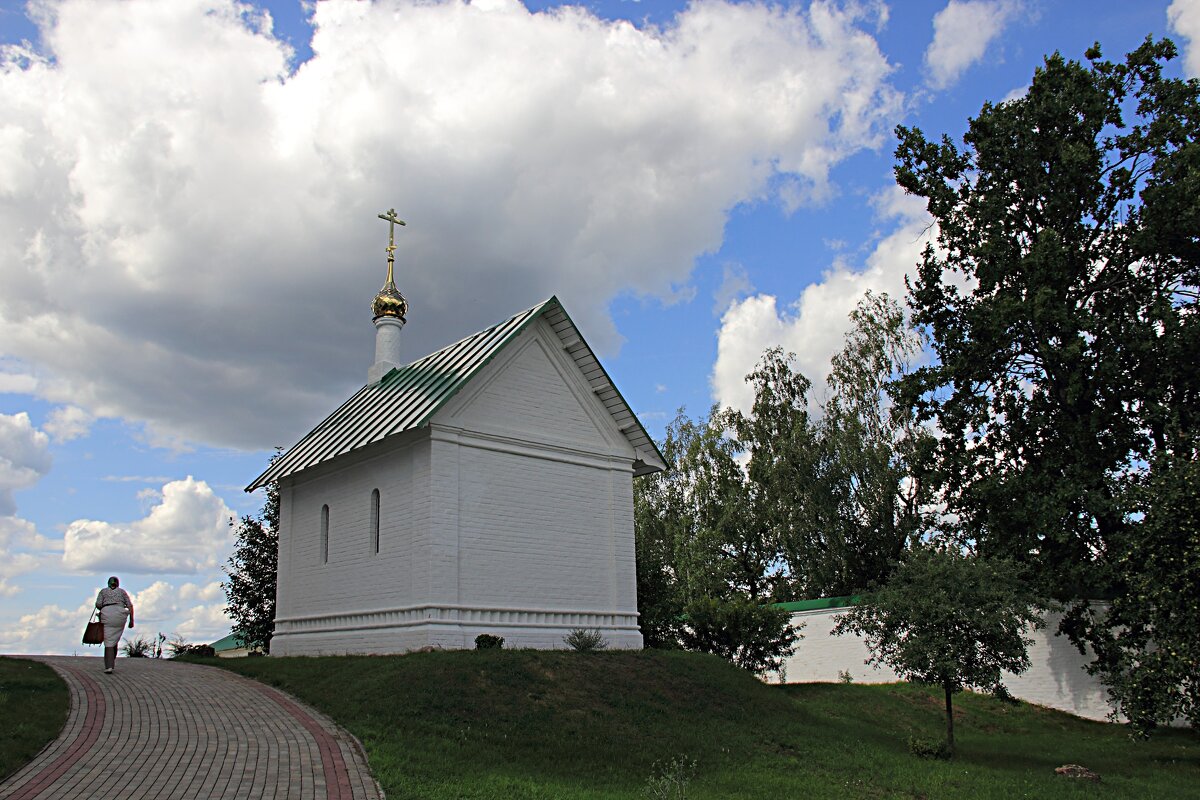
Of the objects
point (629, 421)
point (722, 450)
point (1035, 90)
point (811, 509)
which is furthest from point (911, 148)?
point (722, 450)

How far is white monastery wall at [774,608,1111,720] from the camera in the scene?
24406mm

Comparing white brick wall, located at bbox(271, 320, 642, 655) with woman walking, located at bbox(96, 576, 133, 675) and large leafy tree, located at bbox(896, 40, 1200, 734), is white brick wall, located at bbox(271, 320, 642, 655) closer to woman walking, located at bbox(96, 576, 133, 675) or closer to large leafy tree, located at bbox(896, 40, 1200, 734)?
woman walking, located at bbox(96, 576, 133, 675)

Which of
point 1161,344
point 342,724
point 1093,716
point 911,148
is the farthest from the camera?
point 911,148

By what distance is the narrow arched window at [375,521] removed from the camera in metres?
20.6

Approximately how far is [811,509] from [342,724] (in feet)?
85.0

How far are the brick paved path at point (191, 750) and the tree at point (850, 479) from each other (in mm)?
25046

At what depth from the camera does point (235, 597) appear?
34125 mm

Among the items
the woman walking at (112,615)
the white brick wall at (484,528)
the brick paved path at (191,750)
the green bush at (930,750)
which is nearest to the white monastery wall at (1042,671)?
the green bush at (930,750)

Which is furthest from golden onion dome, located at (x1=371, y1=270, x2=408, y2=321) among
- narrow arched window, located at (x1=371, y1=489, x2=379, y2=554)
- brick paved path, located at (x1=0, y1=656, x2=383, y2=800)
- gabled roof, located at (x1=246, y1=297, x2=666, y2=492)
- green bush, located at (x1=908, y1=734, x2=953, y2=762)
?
green bush, located at (x1=908, y1=734, x2=953, y2=762)

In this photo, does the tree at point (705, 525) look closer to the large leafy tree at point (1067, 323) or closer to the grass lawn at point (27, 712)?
the large leafy tree at point (1067, 323)

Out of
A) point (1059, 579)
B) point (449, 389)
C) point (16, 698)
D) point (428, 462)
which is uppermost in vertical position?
point (449, 389)

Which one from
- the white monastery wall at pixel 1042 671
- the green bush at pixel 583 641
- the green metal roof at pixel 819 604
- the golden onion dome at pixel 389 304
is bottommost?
the white monastery wall at pixel 1042 671

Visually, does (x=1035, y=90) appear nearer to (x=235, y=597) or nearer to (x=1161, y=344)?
(x=1161, y=344)

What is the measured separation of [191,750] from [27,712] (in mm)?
3148
